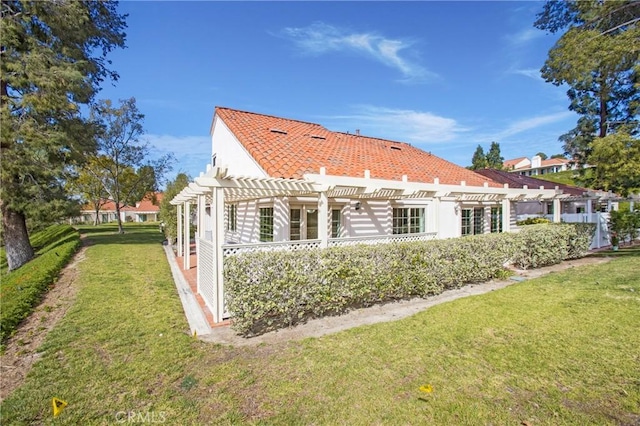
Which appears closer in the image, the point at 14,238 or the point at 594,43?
the point at 594,43

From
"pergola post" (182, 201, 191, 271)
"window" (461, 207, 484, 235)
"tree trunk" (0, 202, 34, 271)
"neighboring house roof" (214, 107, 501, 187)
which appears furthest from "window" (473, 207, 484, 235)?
"tree trunk" (0, 202, 34, 271)

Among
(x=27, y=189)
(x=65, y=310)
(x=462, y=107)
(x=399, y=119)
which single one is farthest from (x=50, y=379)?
(x=462, y=107)

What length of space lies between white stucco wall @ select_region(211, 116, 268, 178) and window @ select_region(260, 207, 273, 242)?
1444 millimetres

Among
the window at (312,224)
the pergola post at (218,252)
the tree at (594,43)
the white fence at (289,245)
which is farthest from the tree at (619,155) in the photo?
the pergola post at (218,252)

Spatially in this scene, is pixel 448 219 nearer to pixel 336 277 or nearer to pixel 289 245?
pixel 336 277

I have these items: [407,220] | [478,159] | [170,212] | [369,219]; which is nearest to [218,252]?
[369,219]

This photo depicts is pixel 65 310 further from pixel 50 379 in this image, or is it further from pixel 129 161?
pixel 129 161

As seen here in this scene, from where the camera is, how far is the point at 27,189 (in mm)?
13867

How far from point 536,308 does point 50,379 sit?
8.98 m

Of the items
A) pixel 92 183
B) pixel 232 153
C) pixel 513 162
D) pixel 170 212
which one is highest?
pixel 513 162

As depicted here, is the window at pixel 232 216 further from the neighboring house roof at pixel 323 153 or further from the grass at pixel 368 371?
the grass at pixel 368 371

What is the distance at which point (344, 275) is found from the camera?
271 inches

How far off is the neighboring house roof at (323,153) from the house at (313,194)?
52mm

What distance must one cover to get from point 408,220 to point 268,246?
28.4 feet
